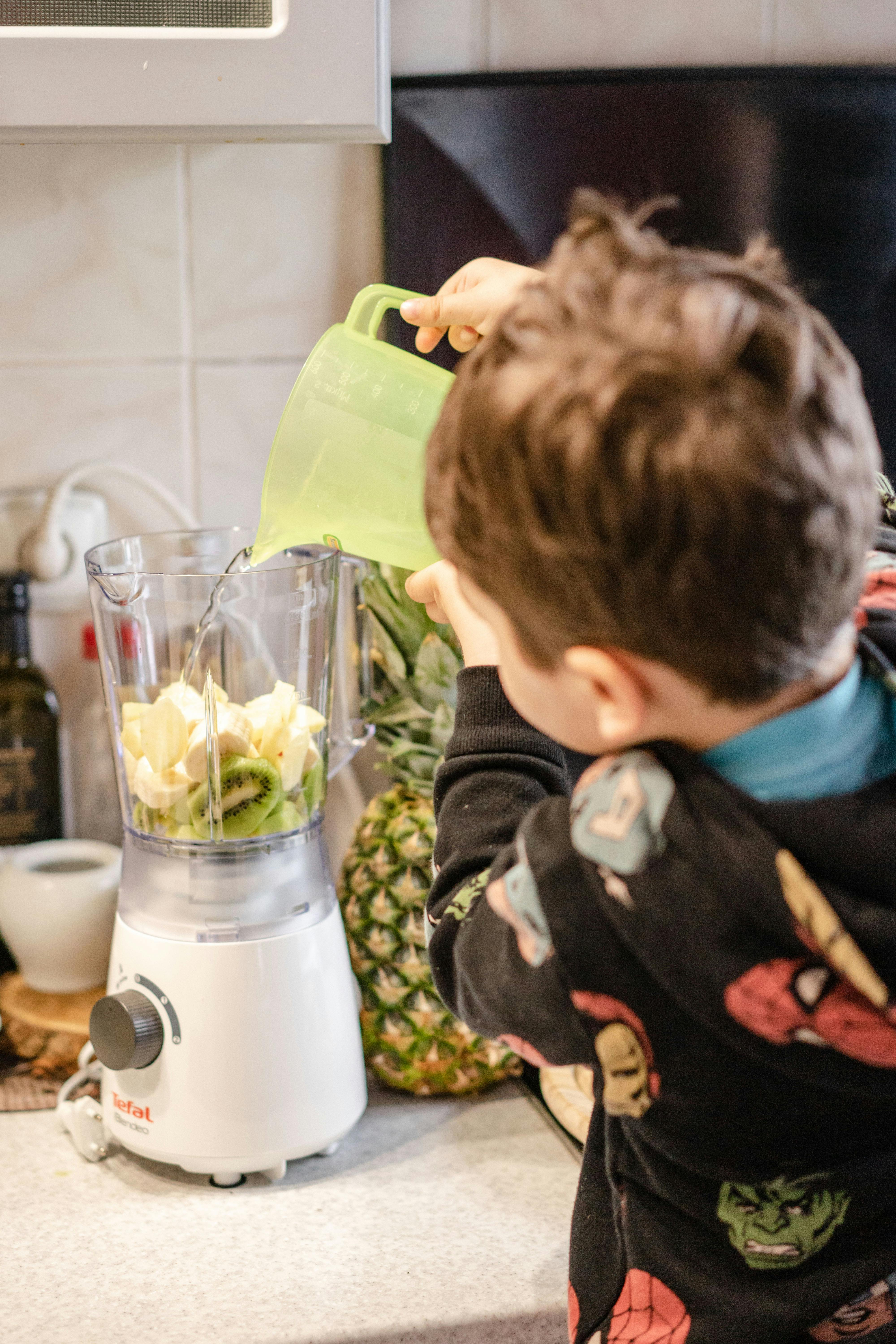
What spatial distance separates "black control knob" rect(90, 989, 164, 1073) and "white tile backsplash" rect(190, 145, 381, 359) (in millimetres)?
546

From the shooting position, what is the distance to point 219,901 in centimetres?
83

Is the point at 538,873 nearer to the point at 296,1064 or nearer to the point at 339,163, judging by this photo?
the point at 296,1064

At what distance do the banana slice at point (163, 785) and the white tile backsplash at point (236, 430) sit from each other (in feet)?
1.01

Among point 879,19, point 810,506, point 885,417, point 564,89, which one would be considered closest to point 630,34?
point 564,89

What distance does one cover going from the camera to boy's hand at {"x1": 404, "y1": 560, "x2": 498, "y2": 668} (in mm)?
646

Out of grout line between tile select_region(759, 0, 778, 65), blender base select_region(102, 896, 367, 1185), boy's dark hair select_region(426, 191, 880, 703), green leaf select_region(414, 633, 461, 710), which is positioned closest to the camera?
boy's dark hair select_region(426, 191, 880, 703)

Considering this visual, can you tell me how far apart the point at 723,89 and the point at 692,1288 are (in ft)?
2.98

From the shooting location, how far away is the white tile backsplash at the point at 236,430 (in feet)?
3.46

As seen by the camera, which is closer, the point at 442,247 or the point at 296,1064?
the point at 296,1064

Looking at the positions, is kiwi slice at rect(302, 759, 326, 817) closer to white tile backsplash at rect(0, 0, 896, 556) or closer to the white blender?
the white blender

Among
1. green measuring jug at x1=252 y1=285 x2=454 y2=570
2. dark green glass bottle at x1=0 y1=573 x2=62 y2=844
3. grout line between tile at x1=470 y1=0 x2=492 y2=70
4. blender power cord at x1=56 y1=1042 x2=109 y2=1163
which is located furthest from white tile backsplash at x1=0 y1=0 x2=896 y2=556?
blender power cord at x1=56 y1=1042 x2=109 y2=1163

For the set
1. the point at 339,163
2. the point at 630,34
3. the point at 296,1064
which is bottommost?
the point at 296,1064

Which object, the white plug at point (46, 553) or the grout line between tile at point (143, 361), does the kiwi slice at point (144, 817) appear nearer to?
the white plug at point (46, 553)

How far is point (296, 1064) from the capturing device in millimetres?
833
